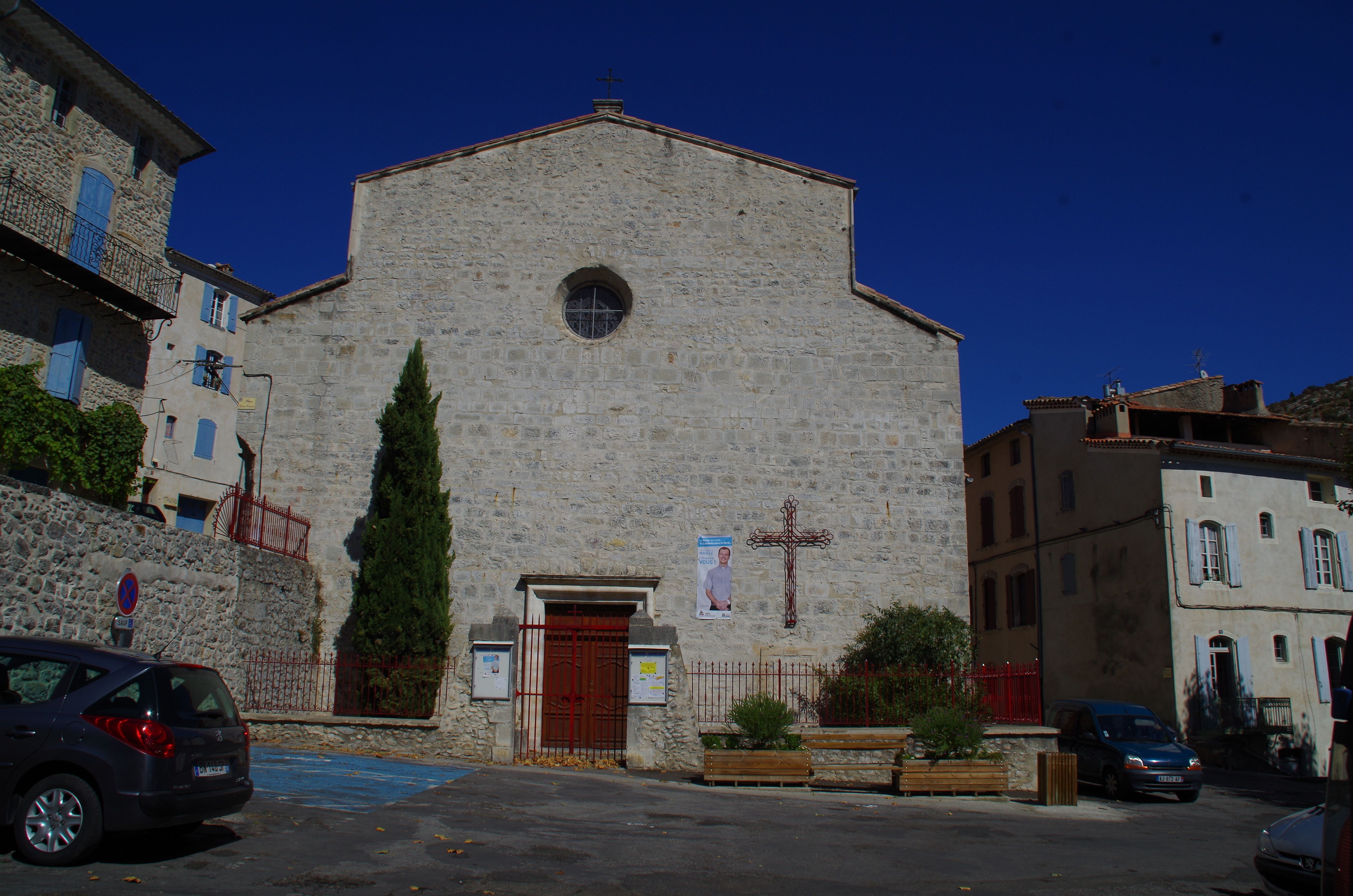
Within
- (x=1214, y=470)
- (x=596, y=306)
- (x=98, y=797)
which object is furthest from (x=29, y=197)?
(x=1214, y=470)

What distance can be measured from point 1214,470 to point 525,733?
1782cm

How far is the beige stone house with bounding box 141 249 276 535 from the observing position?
3064 centimetres

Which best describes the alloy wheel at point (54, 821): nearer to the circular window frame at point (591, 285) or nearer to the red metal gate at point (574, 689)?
the red metal gate at point (574, 689)

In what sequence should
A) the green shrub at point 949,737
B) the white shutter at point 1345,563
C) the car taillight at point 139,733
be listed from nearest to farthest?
the car taillight at point 139,733 → the green shrub at point 949,737 → the white shutter at point 1345,563

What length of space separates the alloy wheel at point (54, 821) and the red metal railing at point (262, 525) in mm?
8174

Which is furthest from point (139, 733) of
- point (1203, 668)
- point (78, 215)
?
point (1203, 668)

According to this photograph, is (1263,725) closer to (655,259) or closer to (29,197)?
Answer: (655,259)

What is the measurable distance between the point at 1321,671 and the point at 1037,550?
7123 millimetres

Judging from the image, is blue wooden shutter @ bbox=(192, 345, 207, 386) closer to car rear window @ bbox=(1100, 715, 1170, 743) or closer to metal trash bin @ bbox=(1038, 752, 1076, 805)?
car rear window @ bbox=(1100, 715, 1170, 743)

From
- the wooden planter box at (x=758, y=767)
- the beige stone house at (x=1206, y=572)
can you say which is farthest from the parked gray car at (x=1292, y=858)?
the beige stone house at (x=1206, y=572)

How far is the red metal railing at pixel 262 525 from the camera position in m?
14.0

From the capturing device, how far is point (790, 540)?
49.5 feet

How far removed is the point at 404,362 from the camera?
51.5ft

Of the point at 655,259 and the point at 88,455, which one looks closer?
the point at 88,455
